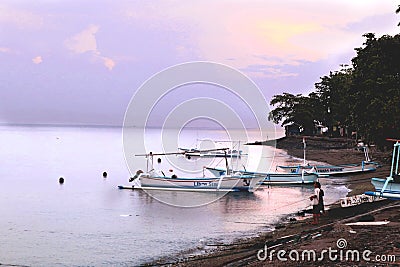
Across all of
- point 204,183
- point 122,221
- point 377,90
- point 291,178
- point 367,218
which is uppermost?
point 377,90

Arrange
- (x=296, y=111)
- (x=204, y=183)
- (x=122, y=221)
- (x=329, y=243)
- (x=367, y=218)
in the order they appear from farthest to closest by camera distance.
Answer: (x=296, y=111)
(x=204, y=183)
(x=122, y=221)
(x=367, y=218)
(x=329, y=243)

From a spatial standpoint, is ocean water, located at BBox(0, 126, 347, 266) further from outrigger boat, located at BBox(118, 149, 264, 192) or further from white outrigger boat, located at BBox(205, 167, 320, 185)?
white outrigger boat, located at BBox(205, 167, 320, 185)

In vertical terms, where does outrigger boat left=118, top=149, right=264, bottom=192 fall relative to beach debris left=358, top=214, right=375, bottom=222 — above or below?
above

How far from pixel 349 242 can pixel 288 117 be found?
8773 cm

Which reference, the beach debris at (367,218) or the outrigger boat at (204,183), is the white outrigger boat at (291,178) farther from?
the beach debris at (367,218)

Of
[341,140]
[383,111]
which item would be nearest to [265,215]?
[383,111]

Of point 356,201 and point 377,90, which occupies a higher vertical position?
point 377,90

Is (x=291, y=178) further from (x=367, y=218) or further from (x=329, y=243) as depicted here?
(x=329, y=243)

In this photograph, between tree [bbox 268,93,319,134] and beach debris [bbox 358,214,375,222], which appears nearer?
beach debris [bbox 358,214,375,222]

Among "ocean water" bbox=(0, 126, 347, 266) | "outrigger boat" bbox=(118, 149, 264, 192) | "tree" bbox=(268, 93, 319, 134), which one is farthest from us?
"tree" bbox=(268, 93, 319, 134)

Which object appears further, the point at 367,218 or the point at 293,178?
the point at 293,178

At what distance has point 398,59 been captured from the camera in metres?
36.5

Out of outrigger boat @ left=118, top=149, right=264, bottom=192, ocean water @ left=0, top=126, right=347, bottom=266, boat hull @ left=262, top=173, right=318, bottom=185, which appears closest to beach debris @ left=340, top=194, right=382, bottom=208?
ocean water @ left=0, top=126, right=347, bottom=266

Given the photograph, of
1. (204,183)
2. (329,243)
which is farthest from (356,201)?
(204,183)
